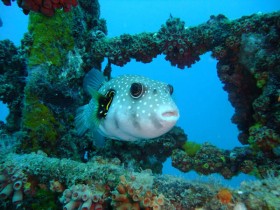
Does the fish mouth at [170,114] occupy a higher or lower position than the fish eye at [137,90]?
lower

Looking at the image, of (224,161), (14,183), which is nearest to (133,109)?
(14,183)

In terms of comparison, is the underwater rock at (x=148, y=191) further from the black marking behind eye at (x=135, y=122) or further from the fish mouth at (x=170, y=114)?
the fish mouth at (x=170, y=114)

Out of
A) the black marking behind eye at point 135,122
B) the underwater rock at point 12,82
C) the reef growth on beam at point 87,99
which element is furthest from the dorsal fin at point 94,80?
the underwater rock at point 12,82

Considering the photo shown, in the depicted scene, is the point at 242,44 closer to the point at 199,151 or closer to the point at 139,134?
the point at 199,151

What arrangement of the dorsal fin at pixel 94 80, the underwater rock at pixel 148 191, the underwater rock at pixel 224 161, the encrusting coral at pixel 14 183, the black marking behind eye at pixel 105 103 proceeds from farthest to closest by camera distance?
the underwater rock at pixel 224 161 → the dorsal fin at pixel 94 80 → the black marking behind eye at pixel 105 103 → the encrusting coral at pixel 14 183 → the underwater rock at pixel 148 191

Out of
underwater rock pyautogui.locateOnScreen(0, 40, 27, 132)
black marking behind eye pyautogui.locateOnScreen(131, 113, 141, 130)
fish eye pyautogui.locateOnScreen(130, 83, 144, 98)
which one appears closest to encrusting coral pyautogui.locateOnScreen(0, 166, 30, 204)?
black marking behind eye pyautogui.locateOnScreen(131, 113, 141, 130)

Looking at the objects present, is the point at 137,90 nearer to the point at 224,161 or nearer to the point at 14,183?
the point at 14,183

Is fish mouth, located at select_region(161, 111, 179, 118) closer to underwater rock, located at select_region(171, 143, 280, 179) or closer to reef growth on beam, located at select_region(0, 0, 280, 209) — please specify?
reef growth on beam, located at select_region(0, 0, 280, 209)

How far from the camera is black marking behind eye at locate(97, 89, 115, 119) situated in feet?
15.6

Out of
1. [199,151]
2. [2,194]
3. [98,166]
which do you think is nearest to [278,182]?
[98,166]

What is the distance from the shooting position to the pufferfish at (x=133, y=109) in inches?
154

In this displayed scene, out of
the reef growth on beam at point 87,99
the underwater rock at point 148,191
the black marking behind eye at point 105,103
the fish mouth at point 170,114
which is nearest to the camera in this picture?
the underwater rock at point 148,191

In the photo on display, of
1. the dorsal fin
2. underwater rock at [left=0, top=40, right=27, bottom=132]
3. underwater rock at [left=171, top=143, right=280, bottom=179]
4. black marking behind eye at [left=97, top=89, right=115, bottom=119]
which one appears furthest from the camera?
underwater rock at [left=0, top=40, right=27, bottom=132]

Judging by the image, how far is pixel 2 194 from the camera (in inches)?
153
